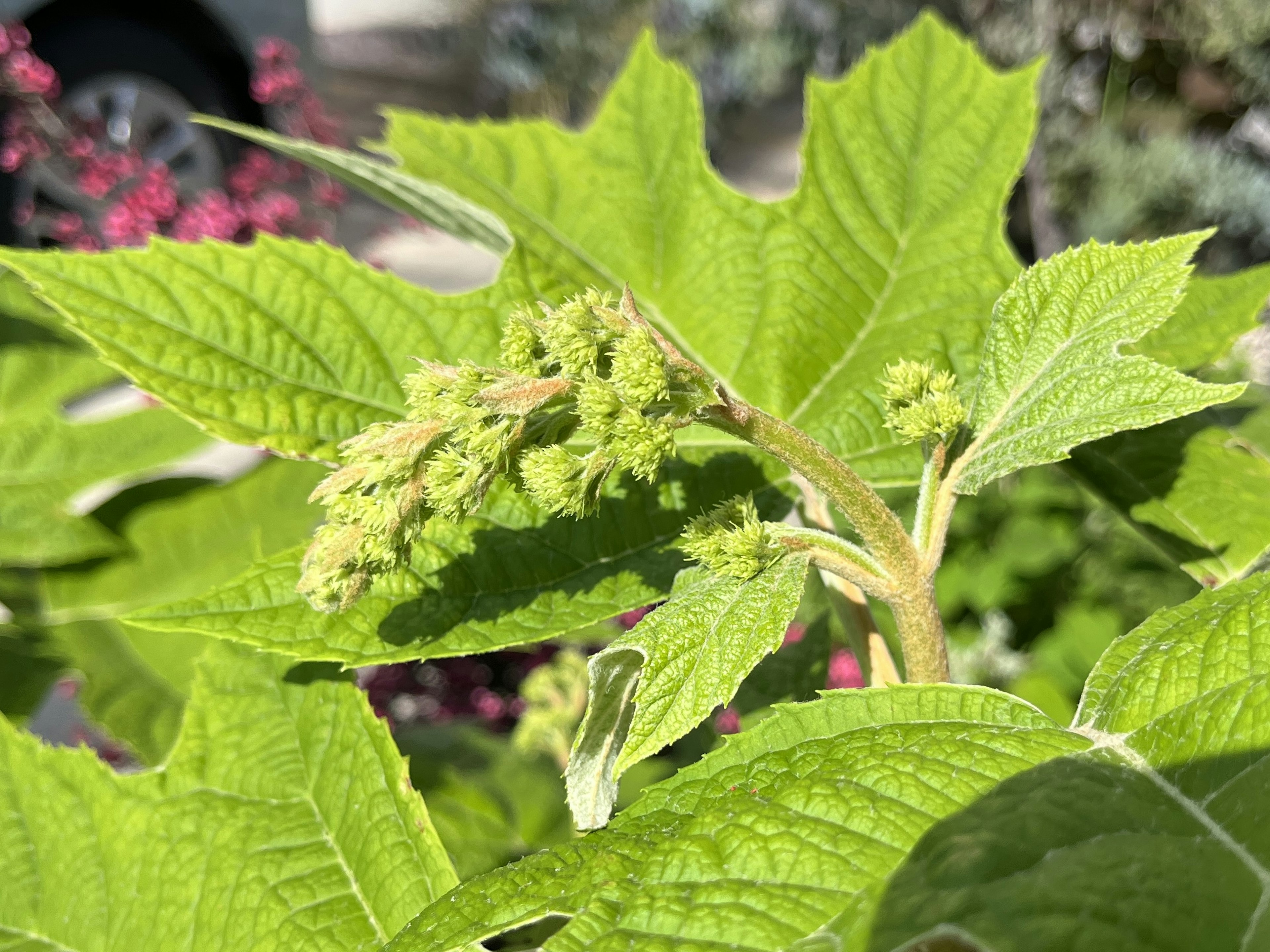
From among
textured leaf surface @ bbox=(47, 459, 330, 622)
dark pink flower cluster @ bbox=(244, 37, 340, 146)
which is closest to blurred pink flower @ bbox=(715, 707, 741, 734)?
textured leaf surface @ bbox=(47, 459, 330, 622)

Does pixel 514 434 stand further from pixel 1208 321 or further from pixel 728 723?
pixel 728 723

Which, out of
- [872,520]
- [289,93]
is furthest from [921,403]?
[289,93]

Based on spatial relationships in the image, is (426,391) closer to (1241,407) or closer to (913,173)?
(913,173)

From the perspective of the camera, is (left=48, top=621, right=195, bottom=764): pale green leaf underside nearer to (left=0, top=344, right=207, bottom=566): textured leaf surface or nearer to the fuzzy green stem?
(left=0, top=344, right=207, bottom=566): textured leaf surface

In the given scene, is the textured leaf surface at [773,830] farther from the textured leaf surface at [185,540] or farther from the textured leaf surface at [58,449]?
the textured leaf surface at [58,449]

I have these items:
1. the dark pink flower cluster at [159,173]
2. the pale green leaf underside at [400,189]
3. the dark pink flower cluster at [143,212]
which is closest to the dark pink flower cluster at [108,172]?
the dark pink flower cluster at [159,173]

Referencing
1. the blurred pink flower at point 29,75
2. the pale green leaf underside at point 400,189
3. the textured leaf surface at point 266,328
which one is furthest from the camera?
the blurred pink flower at point 29,75
